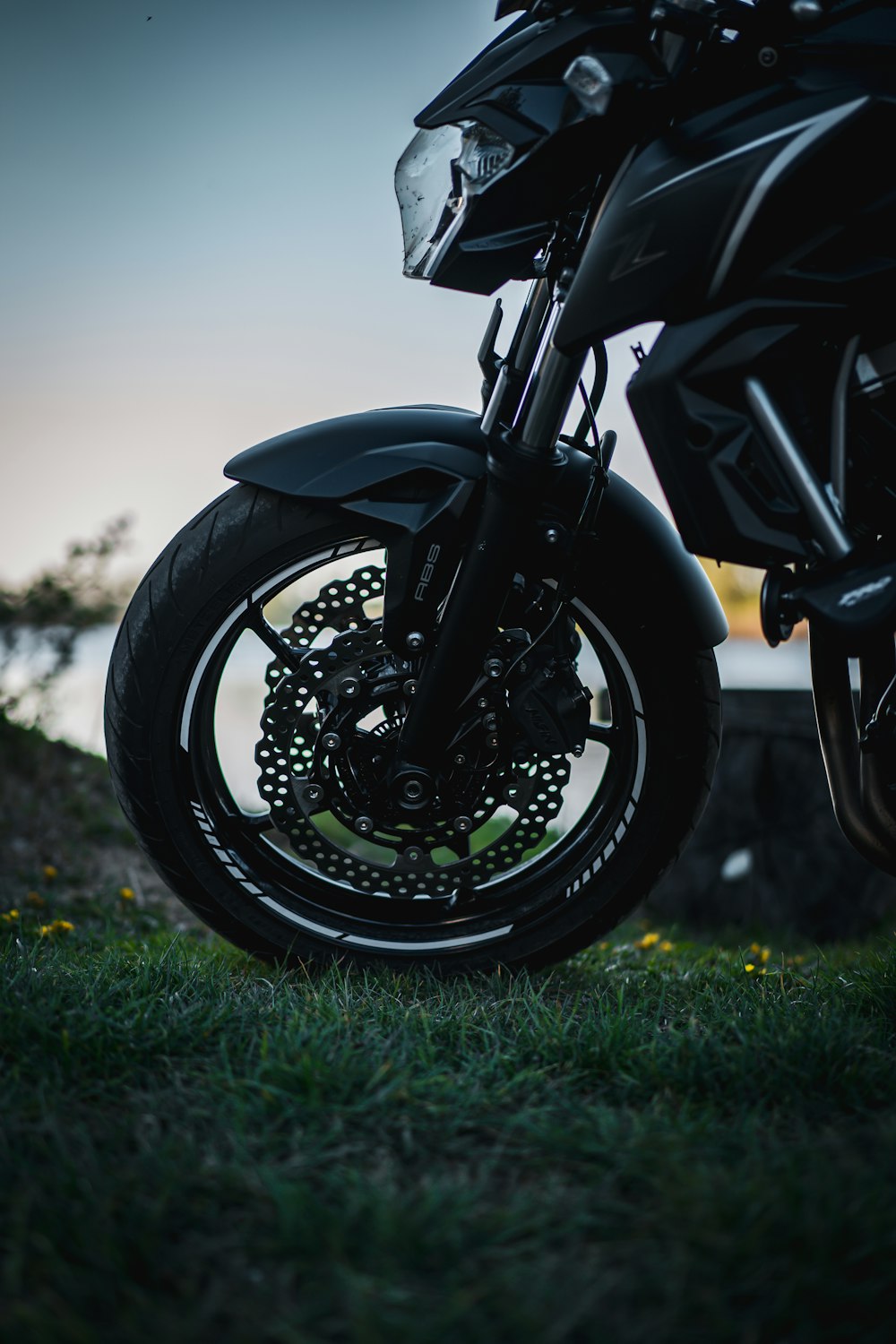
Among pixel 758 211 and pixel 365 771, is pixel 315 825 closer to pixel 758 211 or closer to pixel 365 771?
pixel 365 771

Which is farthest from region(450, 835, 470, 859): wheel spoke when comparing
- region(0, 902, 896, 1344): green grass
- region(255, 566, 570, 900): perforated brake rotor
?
region(0, 902, 896, 1344): green grass

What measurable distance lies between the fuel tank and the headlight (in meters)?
0.26

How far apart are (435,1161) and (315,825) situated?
33.1 inches

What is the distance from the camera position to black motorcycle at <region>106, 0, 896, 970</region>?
165cm

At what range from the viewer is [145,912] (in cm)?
334

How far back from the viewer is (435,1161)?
4.44ft

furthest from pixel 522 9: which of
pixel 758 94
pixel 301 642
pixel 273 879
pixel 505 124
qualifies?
pixel 273 879

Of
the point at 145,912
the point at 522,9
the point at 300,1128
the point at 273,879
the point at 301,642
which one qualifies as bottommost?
the point at 145,912

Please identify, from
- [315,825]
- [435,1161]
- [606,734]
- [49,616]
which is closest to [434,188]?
[606,734]

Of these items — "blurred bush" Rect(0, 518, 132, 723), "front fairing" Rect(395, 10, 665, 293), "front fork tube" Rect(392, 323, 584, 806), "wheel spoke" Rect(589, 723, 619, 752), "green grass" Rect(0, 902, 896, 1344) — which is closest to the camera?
"green grass" Rect(0, 902, 896, 1344)

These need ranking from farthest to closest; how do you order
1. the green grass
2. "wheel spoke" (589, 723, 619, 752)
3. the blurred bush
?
the blurred bush
"wheel spoke" (589, 723, 619, 752)
the green grass

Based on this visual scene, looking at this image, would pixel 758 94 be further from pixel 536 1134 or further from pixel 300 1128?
pixel 300 1128

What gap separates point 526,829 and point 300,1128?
0.87 meters

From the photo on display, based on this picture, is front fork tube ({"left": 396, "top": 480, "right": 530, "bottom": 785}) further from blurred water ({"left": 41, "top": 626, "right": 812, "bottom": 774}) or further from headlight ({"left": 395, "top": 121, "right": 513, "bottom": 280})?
blurred water ({"left": 41, "top": 626, "right": 812, "bottom": 774})
